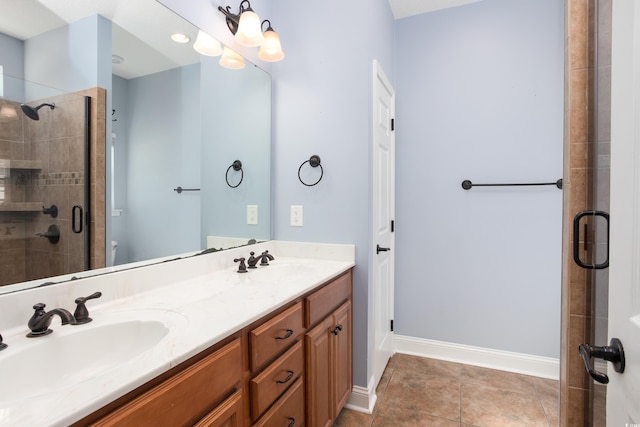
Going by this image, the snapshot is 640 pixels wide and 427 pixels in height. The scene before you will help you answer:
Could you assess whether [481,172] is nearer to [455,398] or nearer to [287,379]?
[455,398]

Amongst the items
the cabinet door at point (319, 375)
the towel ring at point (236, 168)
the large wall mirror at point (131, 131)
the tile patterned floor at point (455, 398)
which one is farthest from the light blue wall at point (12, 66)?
the tile patterned floor at point (455, 398)

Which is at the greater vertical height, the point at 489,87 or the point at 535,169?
the point at 489,87

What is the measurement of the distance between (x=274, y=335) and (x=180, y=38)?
1.35m

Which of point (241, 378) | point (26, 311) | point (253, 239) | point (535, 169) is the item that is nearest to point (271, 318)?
point (241, 378)

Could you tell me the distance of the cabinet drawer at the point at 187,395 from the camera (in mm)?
626

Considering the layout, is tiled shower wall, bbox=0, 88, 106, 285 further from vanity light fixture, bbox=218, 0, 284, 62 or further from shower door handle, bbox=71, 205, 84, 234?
vanity light fixture, bbox=218, 0, 284, 62

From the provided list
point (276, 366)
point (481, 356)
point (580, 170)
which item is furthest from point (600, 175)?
point (481, 356)

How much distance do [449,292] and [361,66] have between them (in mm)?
1785

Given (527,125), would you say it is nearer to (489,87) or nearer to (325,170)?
(489,87)

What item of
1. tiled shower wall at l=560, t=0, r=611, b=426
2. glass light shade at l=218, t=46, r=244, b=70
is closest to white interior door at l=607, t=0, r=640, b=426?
tiled shower wall at l=560, t=0, r=611, b=426

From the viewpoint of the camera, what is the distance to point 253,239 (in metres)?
1.96

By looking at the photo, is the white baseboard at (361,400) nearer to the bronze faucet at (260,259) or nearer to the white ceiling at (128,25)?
the bronze faucet at (260,259)

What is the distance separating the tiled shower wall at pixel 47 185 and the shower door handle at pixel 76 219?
12 millimetres

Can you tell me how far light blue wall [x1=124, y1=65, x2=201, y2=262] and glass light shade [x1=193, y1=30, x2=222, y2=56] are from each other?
0.30 ft
